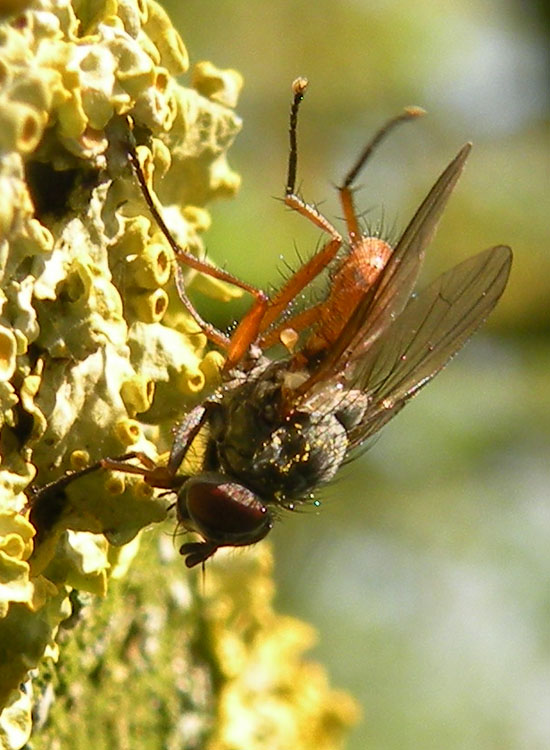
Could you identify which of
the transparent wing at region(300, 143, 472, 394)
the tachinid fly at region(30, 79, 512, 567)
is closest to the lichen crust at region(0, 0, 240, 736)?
the tachinid fly at region(30, 79, 512, 567)

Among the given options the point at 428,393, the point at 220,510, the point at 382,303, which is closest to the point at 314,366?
the point at 382,303

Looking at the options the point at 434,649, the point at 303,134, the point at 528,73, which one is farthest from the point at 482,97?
the point at 434,649

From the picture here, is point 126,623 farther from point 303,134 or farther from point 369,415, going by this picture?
point 303,134

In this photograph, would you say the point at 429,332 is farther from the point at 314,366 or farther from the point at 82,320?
the point at 82,320

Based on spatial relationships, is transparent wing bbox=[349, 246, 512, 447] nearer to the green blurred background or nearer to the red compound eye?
the red compound eye

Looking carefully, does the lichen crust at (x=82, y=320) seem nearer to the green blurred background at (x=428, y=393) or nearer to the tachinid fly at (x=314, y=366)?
the tachinid fly at (x=314, y=366)

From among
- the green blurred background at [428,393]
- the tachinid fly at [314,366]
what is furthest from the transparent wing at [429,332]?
the green blurred background at [428,393]
